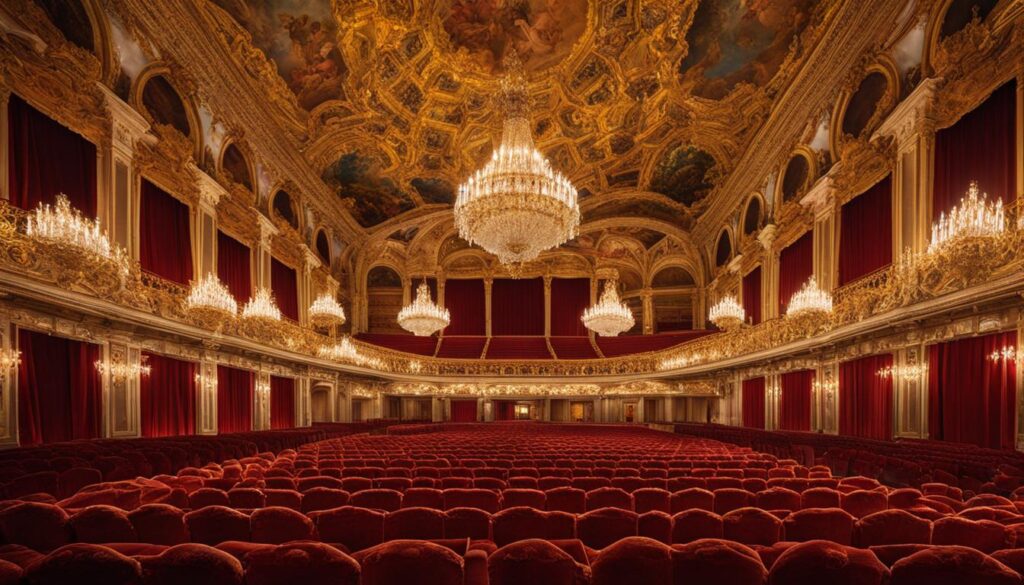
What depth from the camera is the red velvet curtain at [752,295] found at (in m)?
20.6

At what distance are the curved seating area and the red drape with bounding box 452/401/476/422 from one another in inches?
832

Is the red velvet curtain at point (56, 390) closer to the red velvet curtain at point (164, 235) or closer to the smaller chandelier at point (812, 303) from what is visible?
the red velvet curtain at point (164, 235)

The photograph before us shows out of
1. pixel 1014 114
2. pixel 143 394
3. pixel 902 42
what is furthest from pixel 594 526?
pixel 902 42

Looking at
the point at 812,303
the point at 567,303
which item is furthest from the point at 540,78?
the point at 567,303

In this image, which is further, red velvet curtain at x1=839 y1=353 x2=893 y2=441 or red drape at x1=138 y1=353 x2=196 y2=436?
red drape at x1=138 y1=353 x2=196 y2=436

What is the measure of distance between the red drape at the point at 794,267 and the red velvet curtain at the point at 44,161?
18.1 m

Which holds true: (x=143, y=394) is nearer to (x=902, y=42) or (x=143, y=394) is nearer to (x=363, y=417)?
(x=363, y=417)

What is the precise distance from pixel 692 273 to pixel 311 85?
21514mm

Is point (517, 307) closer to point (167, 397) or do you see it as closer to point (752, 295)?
point (752, 295)

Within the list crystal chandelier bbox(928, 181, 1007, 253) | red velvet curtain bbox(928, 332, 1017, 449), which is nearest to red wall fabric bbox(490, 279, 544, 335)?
red velvet curtain bbox(928, 332, 1017, 449)

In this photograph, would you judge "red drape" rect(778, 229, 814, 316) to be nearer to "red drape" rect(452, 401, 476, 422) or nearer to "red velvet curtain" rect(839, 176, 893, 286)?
"red velvet curtain" rect(839, 176, 893, 286)

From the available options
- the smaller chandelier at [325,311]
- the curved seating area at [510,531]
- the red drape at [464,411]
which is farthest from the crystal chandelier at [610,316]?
the curved seating area at [510,531]

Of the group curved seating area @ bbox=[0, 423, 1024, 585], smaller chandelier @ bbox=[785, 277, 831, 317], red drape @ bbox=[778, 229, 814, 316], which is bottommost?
curved seating area @ bbox=[0, 423, 1024, 585]

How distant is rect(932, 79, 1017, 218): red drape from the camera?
349 inches
